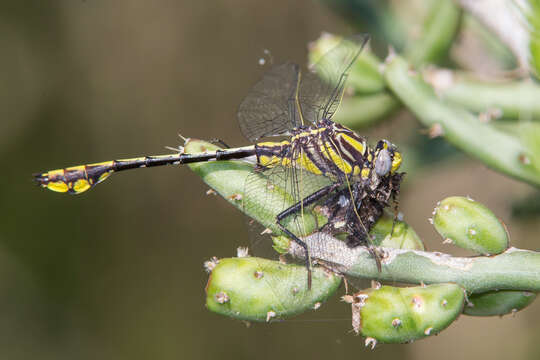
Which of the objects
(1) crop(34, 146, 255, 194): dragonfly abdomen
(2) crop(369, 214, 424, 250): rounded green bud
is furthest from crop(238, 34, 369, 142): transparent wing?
(2) crop(369, 214, 424, 250): rounded green bud

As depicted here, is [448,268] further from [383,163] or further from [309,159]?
[309,159]

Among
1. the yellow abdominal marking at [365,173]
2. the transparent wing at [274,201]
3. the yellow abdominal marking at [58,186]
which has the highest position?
the yellow abdominal marking at [58,186]

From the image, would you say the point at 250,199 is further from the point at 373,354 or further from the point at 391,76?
the point at 373,354

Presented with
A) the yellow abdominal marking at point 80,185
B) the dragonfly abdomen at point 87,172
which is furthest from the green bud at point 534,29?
the yellow abdominal marking at point 80,185

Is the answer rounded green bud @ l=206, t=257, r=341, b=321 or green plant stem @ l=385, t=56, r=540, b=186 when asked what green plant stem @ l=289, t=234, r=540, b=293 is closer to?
rounded green bud @ l=206, t=257, r=341, b=321

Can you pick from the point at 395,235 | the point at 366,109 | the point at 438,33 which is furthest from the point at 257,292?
the point at 438,33

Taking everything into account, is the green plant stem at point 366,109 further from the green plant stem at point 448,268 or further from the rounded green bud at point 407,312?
the rounded green bud at point 407,312

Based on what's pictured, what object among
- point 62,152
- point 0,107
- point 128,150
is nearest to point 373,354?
point 128,150
